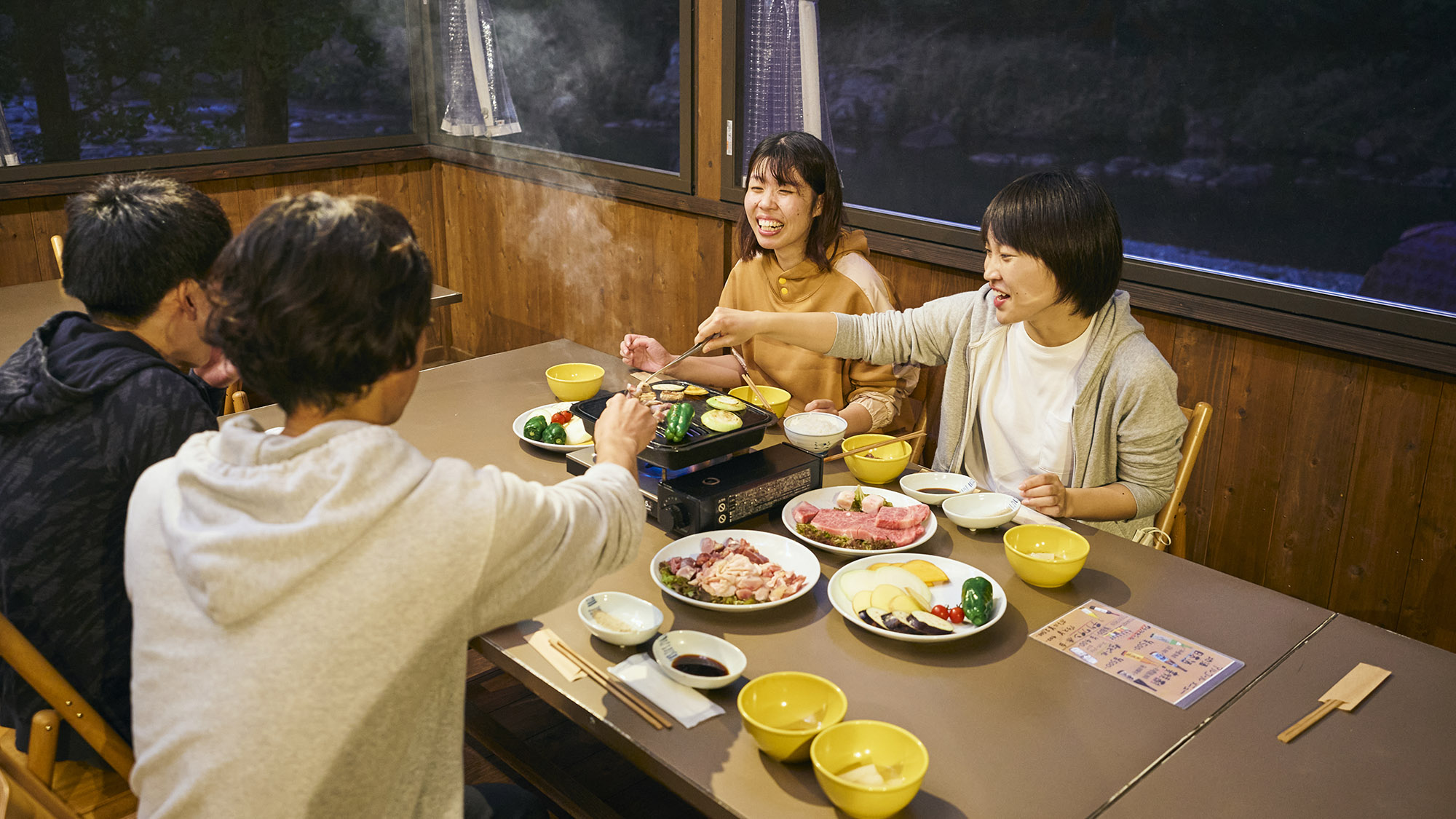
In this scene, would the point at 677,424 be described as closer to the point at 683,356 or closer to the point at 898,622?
the point at 683,356

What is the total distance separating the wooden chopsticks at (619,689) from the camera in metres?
1.32

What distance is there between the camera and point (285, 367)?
1096 millimetres

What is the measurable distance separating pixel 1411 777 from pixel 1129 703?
0.32 metres

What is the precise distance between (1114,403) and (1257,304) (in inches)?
33.7

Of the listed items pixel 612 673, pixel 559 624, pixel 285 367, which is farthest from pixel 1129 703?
pixel 285 367

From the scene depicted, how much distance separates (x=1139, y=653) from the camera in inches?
58.6

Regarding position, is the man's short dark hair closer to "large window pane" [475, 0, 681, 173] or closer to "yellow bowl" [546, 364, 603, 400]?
"yellow bowl" [546, 364, 603, 400]

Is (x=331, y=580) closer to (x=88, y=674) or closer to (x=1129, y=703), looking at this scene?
(x=88, y=674)

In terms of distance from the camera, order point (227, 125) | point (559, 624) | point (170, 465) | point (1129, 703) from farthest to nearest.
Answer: point (227, 125) < point (559, 624) < point (1129, 703) < point (170, 465)

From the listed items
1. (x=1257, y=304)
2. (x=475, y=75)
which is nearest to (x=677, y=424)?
(x=1257, y=304)

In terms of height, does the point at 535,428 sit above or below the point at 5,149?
below

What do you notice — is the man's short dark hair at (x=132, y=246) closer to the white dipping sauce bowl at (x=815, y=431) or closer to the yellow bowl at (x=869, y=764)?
the white dipping sauce bowl at (x=815, y=431)

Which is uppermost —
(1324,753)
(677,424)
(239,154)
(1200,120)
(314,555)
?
(1200,120)

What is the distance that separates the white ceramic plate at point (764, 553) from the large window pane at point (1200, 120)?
169 centimetres
